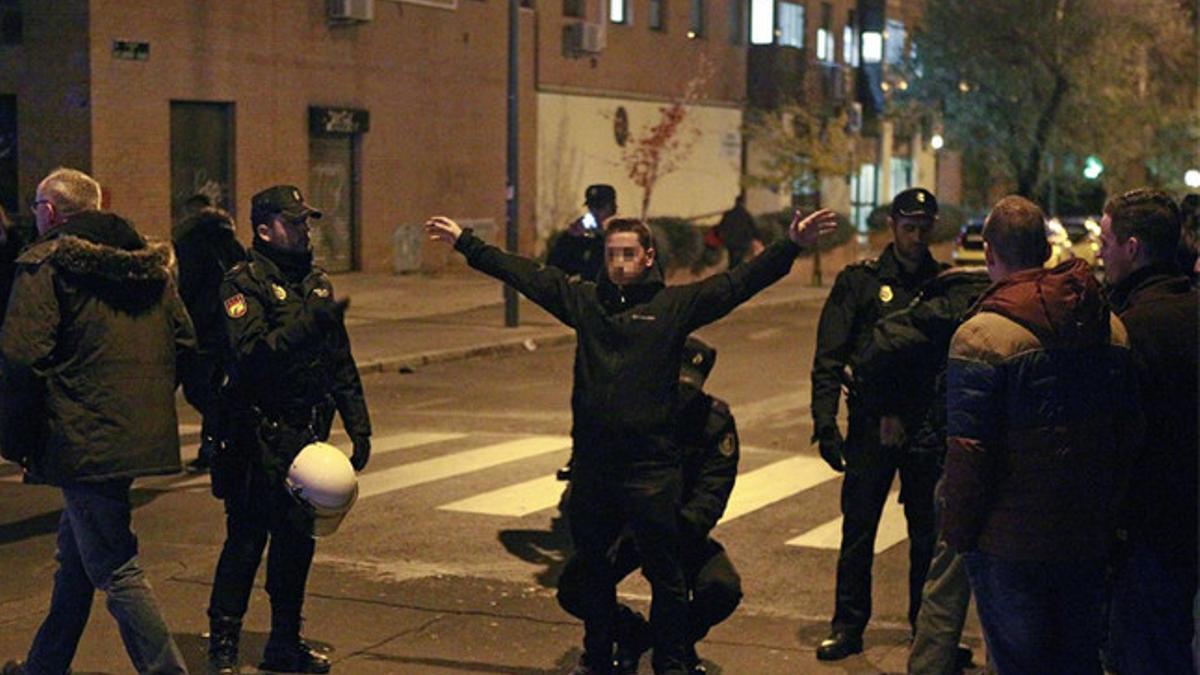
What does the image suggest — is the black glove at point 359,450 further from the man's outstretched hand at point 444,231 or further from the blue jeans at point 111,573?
the blue jeans at point 111,573

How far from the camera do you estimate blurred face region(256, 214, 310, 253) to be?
7.41 meters

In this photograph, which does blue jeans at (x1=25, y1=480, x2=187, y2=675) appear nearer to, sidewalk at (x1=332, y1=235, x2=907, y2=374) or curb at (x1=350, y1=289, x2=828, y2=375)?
curb at (x1=350, y1=289, x2=828, y2=375)

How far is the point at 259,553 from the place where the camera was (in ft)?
24.6

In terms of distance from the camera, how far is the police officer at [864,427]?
7777 millimetres

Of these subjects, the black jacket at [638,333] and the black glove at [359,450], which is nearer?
the black jacket at [638,333]

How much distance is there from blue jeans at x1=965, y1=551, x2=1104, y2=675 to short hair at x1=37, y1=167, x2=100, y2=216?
136 inches

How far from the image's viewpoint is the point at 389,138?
3170 cm

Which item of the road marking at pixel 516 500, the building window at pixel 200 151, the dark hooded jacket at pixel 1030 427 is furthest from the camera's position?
the building window at pixel 200 151

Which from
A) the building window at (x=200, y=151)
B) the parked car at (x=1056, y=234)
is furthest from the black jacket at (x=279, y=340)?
the parked car at (x=1056, y=234)

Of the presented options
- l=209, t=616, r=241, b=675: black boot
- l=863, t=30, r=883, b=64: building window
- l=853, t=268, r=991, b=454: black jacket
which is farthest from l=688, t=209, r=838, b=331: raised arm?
l=863, t=30, r=883, b=64: building window

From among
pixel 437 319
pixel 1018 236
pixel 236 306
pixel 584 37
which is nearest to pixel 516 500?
pixel 236 306

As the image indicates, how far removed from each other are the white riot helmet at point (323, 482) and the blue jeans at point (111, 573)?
2.21 ft

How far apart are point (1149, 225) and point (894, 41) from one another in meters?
50.0

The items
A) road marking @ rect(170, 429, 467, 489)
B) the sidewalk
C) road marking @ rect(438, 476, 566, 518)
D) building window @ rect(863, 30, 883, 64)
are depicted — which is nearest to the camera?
road marking @ rect(438, 476, 566, 518)
